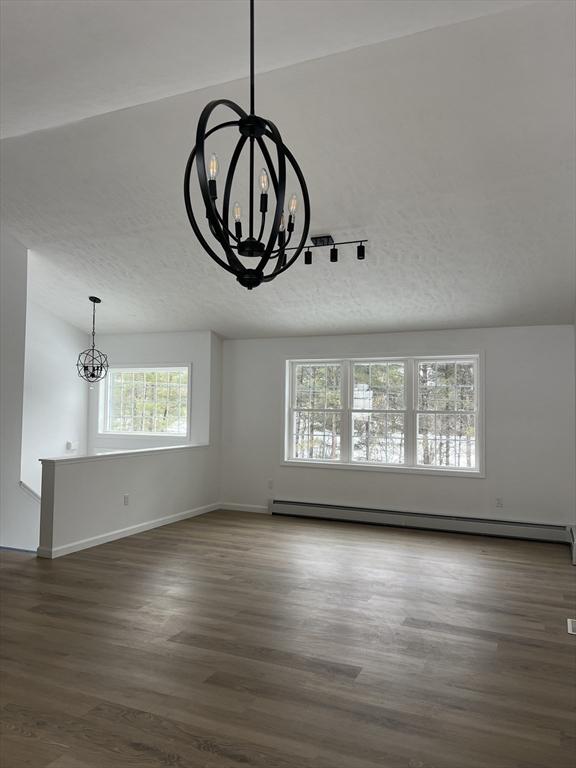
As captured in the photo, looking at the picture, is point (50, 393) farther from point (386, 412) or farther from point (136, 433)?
point (386, 412)

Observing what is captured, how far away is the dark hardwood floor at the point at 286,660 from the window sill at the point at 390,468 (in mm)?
1372

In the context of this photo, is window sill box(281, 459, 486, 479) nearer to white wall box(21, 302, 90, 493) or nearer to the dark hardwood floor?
the dark hardwood floor

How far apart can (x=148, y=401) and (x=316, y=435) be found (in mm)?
2585

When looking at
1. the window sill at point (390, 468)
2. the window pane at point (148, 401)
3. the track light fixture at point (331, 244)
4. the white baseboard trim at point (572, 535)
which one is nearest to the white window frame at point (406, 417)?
the window sill at point (390, 468)

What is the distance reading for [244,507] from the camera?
7895 mm

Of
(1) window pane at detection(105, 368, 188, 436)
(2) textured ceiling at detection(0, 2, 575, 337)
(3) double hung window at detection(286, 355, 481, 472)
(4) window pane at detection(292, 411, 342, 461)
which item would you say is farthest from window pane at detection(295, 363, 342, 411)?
(1) window pane at detection(105, 368, 188, 436)

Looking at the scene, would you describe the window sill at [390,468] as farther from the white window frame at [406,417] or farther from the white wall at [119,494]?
the white wall at [119,494]

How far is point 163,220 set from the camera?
5328mm

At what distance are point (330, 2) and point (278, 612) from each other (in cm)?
362

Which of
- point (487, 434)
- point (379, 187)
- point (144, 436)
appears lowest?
point (144, 436)

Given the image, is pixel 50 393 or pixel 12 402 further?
pixel 50 393

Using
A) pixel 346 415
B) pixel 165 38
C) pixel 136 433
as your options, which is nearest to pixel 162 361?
pixel 136 433

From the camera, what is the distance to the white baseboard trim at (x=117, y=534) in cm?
530

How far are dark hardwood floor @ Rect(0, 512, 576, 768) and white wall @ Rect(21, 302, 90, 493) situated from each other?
2731 millimetres
